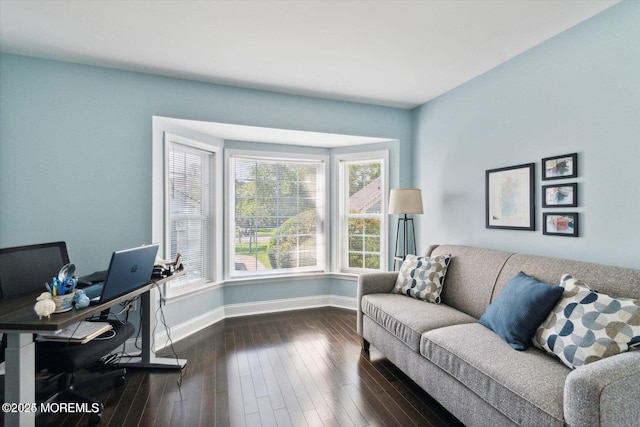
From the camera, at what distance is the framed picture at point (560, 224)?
2.16 m

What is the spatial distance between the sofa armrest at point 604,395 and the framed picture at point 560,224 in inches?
46.4

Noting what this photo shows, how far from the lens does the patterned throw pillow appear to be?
2.68m

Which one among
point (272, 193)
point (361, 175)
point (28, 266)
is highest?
point (361, 175)

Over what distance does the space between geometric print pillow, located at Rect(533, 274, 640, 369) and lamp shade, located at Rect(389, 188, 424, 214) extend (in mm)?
1669

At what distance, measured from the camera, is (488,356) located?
5.31 feet

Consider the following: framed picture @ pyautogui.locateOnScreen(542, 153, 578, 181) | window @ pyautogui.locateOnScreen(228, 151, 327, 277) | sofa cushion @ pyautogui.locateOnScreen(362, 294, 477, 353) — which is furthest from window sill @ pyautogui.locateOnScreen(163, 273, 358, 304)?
framed picture @ pyautogui.locateOnScreen(542, 153, 578, 181)

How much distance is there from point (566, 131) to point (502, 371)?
1.83 meters

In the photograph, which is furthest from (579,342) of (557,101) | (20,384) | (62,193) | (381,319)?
(62,193)

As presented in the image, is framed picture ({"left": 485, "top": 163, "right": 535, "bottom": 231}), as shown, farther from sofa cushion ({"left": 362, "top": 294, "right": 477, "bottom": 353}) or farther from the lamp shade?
sofa cushion ({"left": 362, "top": 294, "right": 477, "bottom": 353})

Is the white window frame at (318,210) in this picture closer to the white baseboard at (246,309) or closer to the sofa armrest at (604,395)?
the white baseboard at (246,309)

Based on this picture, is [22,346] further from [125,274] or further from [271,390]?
[271,390]

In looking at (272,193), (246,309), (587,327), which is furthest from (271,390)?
(272,193)

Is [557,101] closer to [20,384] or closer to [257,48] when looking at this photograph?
[257,48]

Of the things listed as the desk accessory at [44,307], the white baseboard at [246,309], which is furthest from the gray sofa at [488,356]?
the desk accessory at [44,307]
